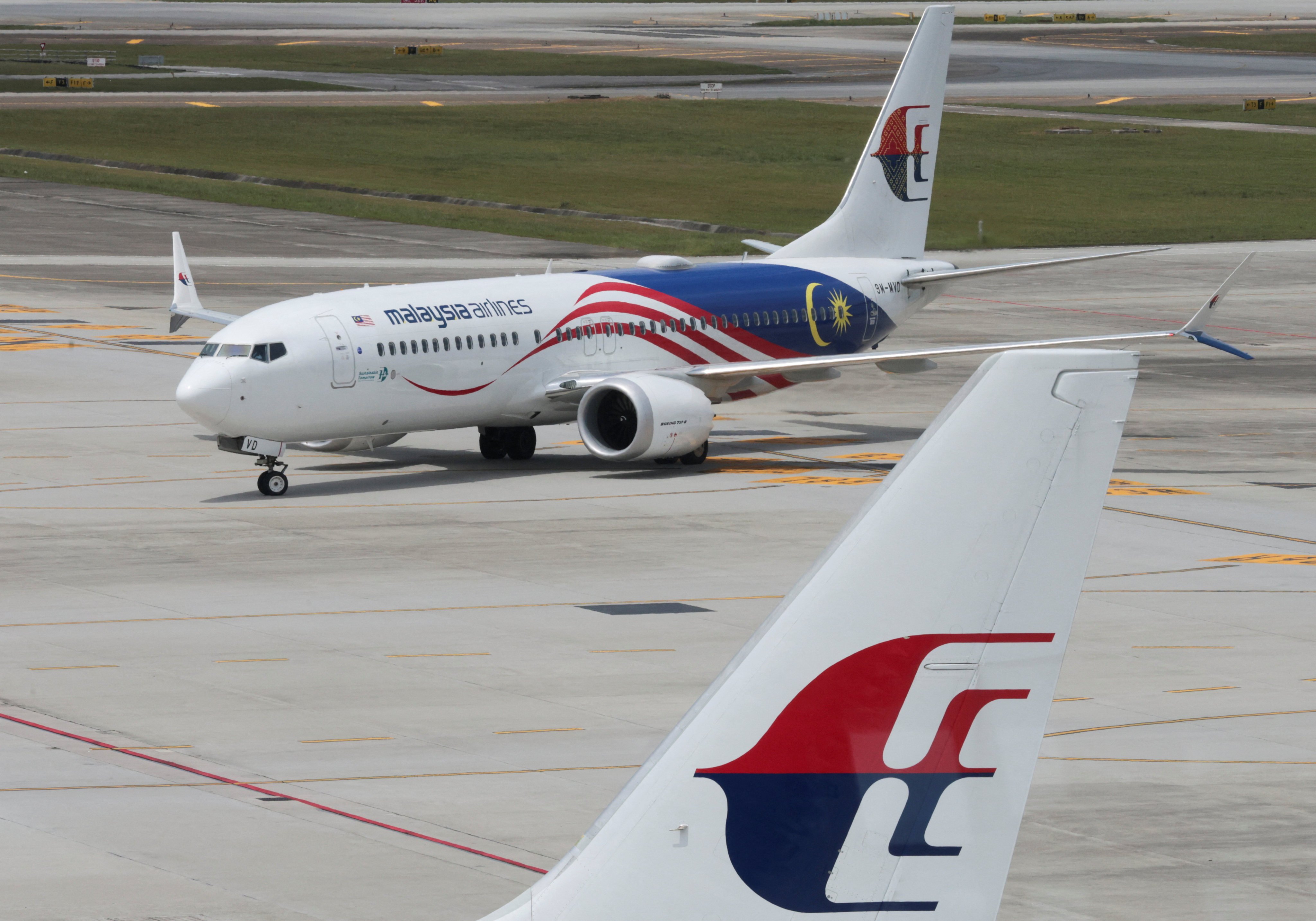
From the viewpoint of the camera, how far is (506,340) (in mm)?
40875

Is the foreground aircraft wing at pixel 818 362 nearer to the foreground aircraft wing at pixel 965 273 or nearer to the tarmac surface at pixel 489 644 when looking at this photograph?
the tarmac surface at pixel 489 644

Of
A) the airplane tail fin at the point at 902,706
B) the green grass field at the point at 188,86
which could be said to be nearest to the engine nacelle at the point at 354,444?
the airplane tail fin at the point at 902,706

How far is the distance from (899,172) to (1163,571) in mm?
19049

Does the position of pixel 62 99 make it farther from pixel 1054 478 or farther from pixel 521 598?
pixel 1054 478

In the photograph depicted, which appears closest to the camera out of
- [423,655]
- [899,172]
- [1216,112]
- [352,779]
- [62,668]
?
[352,779]

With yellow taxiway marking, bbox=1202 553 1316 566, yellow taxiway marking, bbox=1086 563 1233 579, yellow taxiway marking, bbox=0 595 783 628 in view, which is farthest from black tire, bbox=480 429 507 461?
yellow taxiway marking, bbox=1202 553 1316 566

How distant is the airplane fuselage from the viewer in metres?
38.0

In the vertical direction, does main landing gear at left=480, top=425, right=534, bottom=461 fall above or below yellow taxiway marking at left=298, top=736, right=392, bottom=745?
below

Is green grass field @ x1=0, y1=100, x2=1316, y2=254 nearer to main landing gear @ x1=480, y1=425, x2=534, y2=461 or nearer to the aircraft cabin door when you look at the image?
main landing gear @ x1=480, y1=425, x2=534, y2=461

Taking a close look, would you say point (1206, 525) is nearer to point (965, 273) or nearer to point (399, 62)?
point (965, 273)

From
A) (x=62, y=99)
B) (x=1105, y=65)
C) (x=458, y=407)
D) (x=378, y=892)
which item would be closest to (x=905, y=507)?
(x=378, y=892)

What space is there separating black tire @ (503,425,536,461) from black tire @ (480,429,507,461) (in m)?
0.08

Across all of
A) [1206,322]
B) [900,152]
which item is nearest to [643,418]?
[1206,322]

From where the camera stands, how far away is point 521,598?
3056 centimetres
